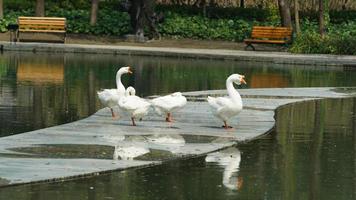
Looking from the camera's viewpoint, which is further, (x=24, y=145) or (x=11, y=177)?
(x=24, y=145)

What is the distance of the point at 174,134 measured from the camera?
55.7ft

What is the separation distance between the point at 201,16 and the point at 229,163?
36.3 metres

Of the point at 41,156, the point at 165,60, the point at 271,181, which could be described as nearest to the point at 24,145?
the point at 41,156

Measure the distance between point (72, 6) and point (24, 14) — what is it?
8.16 ft

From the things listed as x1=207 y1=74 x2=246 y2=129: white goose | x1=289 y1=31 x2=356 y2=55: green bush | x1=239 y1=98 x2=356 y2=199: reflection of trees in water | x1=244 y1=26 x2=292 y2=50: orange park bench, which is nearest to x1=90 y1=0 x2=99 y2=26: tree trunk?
x1=244 y1=26 x2=292 y2=50: orange park bench

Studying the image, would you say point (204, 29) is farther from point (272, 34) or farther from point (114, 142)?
point (114, 142)

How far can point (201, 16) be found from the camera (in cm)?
5038

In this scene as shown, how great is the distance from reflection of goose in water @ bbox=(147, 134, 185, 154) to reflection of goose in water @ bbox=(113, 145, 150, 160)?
1.29 ft

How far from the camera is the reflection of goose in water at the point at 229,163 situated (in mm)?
12812

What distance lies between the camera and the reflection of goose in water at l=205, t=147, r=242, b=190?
12812 millimetres

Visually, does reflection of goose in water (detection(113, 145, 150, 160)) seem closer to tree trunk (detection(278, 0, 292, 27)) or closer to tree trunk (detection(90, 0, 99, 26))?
tree trunk (detection(278, 0, 292, 27))

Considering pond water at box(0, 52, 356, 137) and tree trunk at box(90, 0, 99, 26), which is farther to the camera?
tree trunk at box(90, 0, 99, 26)

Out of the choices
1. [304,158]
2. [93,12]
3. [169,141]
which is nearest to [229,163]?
[304,158]

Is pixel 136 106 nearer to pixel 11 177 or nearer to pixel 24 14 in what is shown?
pixel 11 177
